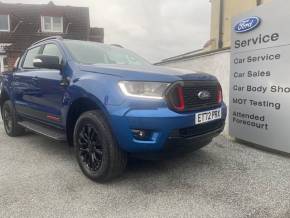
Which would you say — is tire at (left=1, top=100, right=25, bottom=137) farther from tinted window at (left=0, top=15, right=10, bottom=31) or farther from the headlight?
tinted window at (left=0, top=15, right=10, bottom=31)

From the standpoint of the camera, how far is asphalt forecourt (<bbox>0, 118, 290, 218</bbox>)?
110 inches

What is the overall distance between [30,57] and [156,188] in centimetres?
352

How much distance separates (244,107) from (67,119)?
2.87 metres

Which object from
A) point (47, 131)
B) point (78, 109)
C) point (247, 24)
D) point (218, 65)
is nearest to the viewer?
point (78, 109)

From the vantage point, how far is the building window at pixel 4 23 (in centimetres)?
2209

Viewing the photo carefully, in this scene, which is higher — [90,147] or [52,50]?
[52,50]

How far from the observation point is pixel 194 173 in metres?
3.72

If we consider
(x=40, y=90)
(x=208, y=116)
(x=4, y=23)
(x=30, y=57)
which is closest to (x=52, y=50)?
(x=40, y=90)

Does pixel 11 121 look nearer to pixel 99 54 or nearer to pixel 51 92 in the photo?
pixel 51 92

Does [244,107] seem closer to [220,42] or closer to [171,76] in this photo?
[171,76]

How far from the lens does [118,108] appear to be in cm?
305

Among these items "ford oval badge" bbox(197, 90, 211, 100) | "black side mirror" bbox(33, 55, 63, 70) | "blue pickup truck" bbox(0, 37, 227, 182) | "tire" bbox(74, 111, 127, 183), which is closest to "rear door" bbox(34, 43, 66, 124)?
"blue pickup truck" bbox(0, 37, 227, 182)

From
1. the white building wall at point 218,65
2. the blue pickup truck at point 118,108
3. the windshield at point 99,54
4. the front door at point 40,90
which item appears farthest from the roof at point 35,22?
the blue pickup truck at point 118,108

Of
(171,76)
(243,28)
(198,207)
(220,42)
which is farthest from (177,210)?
(220,42)
